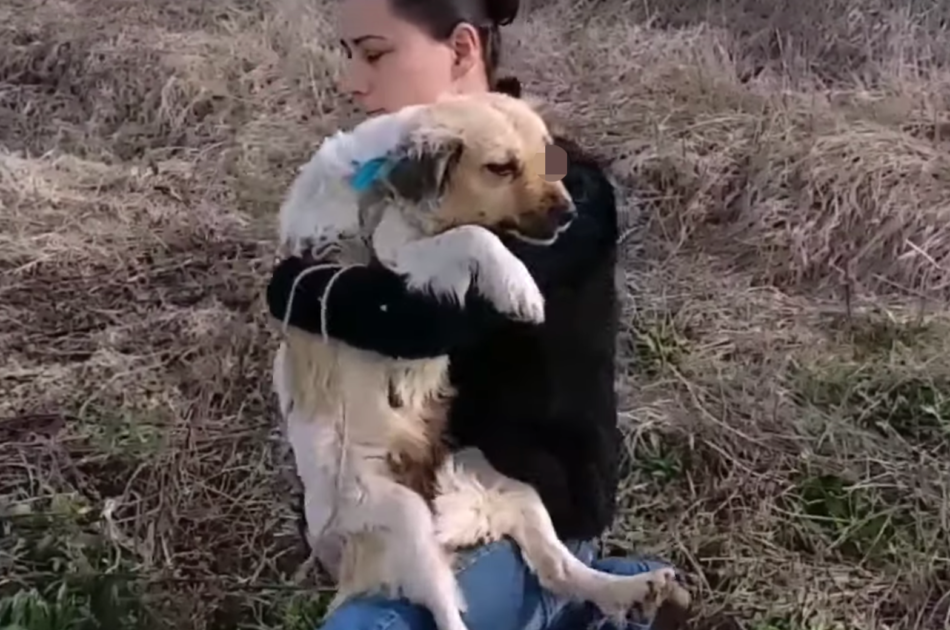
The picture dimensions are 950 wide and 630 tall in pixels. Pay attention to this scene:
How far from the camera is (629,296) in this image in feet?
13.4

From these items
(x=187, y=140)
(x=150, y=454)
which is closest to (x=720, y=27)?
(x=187, y=140)

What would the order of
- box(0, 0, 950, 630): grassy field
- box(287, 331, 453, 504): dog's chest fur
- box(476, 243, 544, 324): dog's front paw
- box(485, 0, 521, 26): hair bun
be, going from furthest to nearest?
box(0, 0, 950, 630): grassy field < box(485, 0, 521, 26): hair bun < box(287, 331, 453, 504): dog's chest fur < box(476, 243, 544, 324): dog's front paw

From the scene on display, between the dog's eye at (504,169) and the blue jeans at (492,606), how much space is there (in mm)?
523

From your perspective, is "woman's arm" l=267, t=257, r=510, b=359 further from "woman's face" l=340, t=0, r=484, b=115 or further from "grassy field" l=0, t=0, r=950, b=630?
"grassy field" l=0, t=0, r=950, b=630

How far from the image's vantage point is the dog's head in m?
2.02

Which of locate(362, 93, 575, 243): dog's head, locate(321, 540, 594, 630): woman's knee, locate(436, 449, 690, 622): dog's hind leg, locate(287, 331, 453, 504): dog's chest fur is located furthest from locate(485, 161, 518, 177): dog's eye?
locate(321, 540, 594, 630): woman's knee

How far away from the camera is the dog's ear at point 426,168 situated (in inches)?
78.7

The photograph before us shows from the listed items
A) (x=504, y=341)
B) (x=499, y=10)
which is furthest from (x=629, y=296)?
(x=504, y=341)

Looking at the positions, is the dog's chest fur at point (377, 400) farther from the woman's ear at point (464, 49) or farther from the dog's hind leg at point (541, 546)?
the woman's ear at point (464, 49)

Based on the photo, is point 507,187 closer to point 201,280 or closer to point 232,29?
point 201,280

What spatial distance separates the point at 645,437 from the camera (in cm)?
357

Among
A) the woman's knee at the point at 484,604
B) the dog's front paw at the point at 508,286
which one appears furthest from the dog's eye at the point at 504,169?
the woman's knee at the point at 484,604

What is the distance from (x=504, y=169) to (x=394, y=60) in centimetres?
23

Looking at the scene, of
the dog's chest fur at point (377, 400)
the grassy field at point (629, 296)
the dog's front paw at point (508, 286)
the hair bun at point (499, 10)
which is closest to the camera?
the dog's front paw at point (508, 286)
